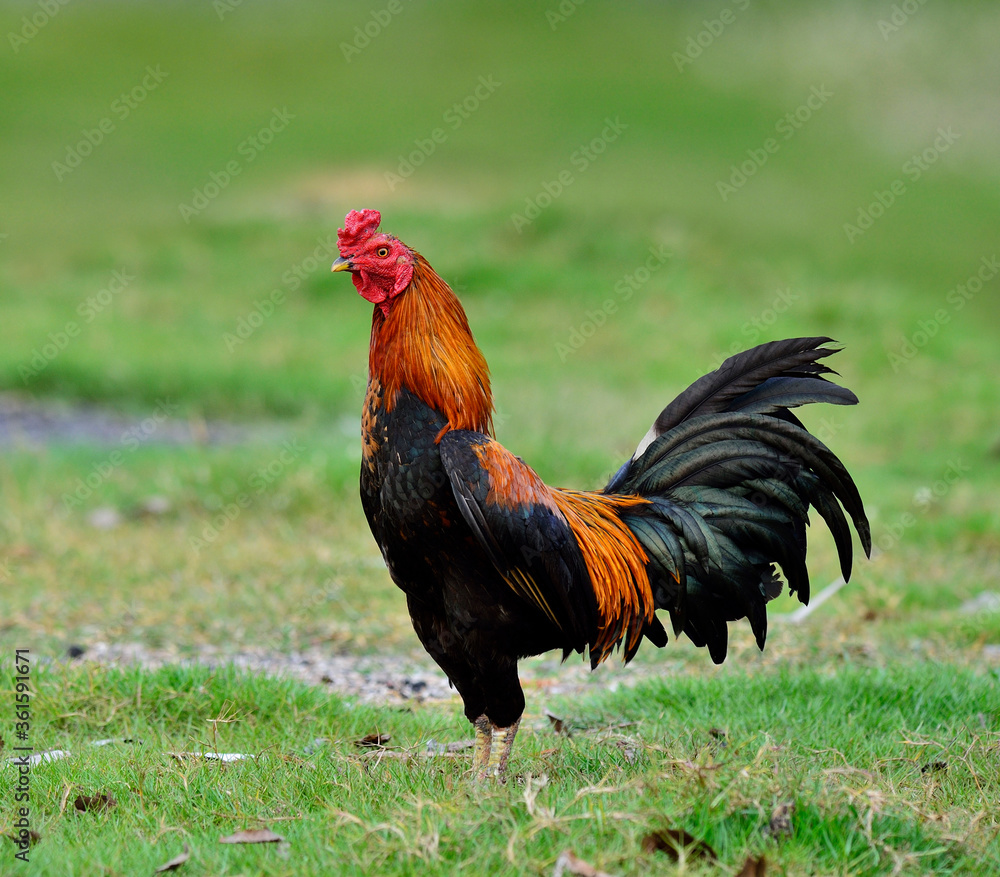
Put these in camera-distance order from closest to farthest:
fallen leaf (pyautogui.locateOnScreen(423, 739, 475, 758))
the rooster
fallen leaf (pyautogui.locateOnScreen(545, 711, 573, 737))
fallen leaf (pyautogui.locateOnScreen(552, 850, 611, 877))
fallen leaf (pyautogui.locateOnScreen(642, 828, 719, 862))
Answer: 1. fallen leaf (pyautogui.locateOnScreen(552, 850, 611, 877))
2. fallen leaf (pyautogui.locateOnScreen(642, 828, 719, 862))
3. the rooster
4. fallen leaf (pyautogui.locateOnScreen(423, 739, 475, 758))
5. fallen leaf (pyautogui.locateOnScreen(545, 711, 573, 737))

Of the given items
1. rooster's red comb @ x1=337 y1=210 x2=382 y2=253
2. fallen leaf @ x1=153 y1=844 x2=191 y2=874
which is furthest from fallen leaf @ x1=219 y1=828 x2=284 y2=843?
rooster's red comb @ x1=337 y1=210 x2=382 y2=253

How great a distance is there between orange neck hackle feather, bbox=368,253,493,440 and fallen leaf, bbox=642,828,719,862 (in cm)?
155

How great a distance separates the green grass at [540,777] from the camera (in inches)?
118

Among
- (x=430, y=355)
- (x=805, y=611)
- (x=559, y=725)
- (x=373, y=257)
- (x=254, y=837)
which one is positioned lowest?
(x=559, y=725)

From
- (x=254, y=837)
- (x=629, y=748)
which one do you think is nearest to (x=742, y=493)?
(x=629, y=748)

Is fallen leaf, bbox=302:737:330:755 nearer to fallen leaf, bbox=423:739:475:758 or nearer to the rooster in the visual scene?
fallen leaf, bbox=423:739:475:758

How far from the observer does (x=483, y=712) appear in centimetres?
404

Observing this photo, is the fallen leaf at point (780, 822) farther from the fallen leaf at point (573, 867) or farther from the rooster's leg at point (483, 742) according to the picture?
the rooster's leg at point (483, 742)

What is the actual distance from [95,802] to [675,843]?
200cm

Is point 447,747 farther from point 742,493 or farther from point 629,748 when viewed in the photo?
point 742,493

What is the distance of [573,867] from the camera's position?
278 cm

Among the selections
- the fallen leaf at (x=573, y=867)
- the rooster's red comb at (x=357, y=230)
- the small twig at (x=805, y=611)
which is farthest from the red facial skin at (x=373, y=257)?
the small twig at (x=805, y=611)

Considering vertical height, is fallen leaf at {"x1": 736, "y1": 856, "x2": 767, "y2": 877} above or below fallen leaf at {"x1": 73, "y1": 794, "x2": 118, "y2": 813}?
above

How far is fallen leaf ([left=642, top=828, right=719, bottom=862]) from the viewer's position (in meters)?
2.90
